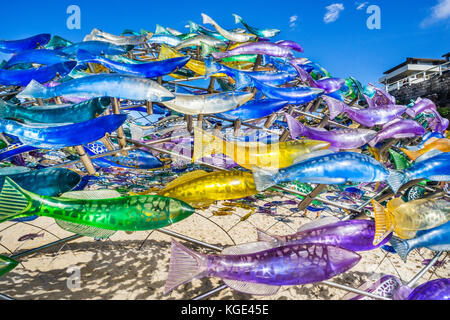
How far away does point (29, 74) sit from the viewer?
4.60 ft

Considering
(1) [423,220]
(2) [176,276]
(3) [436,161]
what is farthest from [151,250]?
(3) [436,161]

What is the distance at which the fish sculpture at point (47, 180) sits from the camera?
0.98 m

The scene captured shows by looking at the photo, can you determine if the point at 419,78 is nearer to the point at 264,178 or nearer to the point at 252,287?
the point at 264,178

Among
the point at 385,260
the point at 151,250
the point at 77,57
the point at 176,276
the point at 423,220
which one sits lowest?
the point at 385,260

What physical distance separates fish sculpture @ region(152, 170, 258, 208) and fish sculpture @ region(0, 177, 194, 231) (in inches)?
8.4

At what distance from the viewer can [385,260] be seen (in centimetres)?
251

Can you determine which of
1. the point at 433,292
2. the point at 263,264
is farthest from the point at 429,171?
the point at 263,264

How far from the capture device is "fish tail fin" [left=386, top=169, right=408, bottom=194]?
1188 mm

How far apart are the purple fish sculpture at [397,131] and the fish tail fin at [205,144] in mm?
1236

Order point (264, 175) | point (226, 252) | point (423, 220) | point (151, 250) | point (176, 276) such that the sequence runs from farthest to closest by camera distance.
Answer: point (151, 250) < point (423, 220) < point (264, 175) < point (226, 252) < point (176, 276)

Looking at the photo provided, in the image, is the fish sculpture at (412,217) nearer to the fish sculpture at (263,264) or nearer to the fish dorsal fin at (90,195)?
the fish sculpture at (263,264)

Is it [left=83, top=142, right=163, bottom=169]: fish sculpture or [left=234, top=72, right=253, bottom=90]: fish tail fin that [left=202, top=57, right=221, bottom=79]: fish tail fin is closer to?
[left=234, top=72, right=253, bottom=90]: fish tail fin
